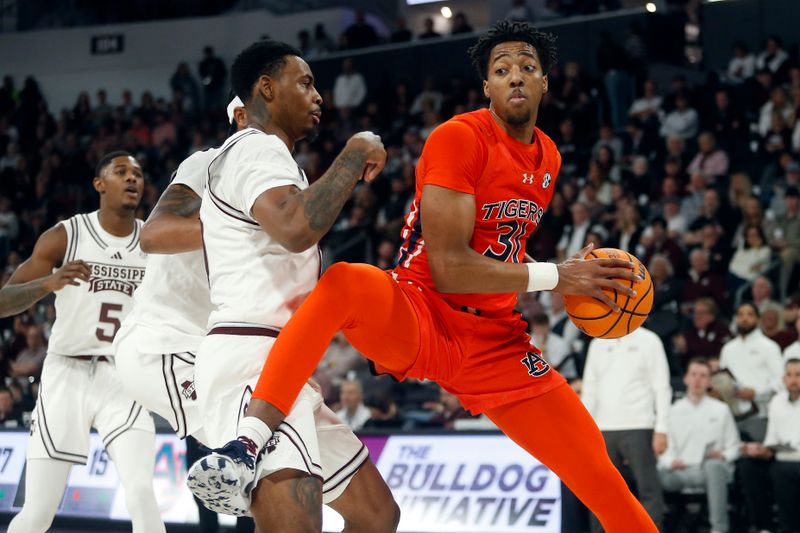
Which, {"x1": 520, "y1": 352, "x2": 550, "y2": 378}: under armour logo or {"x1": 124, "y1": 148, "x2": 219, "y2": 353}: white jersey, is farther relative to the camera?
{"x1": 124, "y1": 148, "x2": 219, "y2": 353}: white jersey

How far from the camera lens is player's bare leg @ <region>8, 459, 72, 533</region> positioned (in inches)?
216

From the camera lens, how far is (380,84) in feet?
65.1

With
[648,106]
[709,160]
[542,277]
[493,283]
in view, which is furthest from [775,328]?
[493,283]

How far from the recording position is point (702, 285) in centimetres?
1143

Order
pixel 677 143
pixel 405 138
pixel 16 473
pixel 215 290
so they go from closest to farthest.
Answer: pixel 215 290 < pixel 16 473 < pixel 677 143 < pixel 405 138

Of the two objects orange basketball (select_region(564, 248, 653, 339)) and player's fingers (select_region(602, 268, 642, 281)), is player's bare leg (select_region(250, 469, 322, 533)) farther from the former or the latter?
player's fingers (select_region(602, 268, 642, 281))

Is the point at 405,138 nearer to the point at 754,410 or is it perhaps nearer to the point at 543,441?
the point at 754,410

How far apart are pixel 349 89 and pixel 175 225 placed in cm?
1528

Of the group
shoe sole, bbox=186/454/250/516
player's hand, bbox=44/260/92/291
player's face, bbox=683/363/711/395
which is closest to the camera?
shoe sole, bbox=186/454/250/516

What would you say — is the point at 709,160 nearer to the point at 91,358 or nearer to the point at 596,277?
the point at 91,358

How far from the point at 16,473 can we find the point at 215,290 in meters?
7.79

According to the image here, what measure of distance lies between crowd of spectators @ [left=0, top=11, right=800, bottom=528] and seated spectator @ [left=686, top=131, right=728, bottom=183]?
2 cm

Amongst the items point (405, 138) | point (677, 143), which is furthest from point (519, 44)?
point (405, 138)

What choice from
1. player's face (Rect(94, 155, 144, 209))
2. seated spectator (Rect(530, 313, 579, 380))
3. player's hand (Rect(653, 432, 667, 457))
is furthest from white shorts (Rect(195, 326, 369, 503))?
seated spectator (Rect(530, 313, 579, 380))
